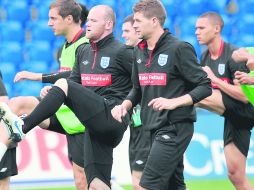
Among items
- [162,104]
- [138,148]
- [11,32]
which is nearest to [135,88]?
[162,104]

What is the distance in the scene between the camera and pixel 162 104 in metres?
6.06

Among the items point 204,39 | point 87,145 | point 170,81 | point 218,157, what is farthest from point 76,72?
point 218,157

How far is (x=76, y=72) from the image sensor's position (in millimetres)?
7262

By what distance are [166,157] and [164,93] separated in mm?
546

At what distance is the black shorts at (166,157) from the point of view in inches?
246

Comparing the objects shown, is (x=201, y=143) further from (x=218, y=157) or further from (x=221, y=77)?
(x=221, y=77)

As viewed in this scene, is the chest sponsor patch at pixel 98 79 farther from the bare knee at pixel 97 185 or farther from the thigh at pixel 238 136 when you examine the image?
the thigh at pixel 238 136

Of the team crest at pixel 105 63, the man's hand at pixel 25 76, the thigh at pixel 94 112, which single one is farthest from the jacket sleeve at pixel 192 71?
the man's hand at pixel 25 76

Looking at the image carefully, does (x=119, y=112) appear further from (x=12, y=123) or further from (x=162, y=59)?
(x=12, y=123)

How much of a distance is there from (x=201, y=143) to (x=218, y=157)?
290 millimetres

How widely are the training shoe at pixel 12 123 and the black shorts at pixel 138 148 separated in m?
1.90

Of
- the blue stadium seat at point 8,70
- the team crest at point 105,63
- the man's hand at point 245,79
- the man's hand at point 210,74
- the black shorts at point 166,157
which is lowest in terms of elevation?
the black shorts at point 166,157

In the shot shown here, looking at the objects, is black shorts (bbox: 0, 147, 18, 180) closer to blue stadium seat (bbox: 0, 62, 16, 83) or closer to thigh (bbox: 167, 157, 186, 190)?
thigh (bbox: 167, 157, 186, 190)

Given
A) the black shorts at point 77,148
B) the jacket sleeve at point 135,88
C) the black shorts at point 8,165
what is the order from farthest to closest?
the black shorts at point 77,148, the black shorts at point 8,165, the jacket sleeve at point 135,88
